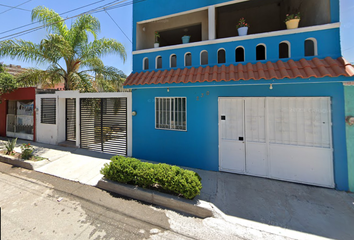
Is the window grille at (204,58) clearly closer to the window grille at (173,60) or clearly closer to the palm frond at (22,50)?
the window grille at (173,60)

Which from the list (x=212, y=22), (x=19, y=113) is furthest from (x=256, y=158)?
(x=19, y=113)

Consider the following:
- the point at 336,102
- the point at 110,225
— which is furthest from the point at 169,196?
the point at 336,102

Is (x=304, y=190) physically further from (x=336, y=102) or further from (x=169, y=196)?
(x=169, y=196)

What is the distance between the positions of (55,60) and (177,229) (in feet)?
33.8

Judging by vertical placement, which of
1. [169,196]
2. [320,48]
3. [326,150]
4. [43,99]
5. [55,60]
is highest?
[55,60]

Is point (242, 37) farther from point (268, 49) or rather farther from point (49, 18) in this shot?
point (49, 18)

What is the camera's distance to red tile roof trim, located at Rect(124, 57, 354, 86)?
12.7ft

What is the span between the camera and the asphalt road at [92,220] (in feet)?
9.31

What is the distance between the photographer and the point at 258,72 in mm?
4379

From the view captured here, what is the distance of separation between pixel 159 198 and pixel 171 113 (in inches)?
119

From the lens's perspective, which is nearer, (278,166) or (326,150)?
(326,150)

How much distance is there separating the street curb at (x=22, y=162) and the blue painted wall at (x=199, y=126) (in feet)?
11.2

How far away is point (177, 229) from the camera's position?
9.79ft

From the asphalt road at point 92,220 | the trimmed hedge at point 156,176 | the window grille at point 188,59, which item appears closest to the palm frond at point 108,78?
the window grille at point 188,59
